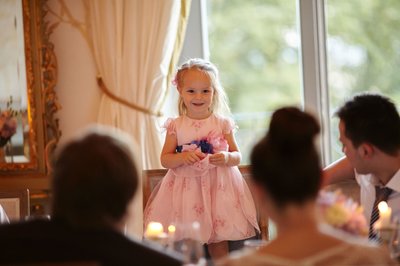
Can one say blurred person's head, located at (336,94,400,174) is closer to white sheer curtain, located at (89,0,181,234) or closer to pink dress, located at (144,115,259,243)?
pink dress, located at (144,115,259,243)

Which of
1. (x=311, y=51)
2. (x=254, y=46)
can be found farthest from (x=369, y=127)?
(x=254, y=46)

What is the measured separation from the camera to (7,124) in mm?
4871

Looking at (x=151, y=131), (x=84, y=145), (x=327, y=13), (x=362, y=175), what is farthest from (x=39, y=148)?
(x=84, y=145)

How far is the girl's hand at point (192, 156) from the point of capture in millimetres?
3738

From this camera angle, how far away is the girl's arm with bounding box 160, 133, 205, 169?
375 cm

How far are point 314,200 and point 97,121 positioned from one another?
3.28m

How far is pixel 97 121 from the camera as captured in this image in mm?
4945

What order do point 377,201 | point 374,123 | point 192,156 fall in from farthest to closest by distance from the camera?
point 192,156, point 377,201, point 374,123

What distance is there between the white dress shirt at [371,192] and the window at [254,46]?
5.59ft

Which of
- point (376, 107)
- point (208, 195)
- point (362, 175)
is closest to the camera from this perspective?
point (376, 107)

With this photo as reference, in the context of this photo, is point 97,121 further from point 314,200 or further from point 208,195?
point 314,200

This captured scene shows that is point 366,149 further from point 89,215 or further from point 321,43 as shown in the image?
point 321,43

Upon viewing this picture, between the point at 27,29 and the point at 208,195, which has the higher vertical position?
the point at 27,29

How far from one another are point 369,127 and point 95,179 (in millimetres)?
1355
